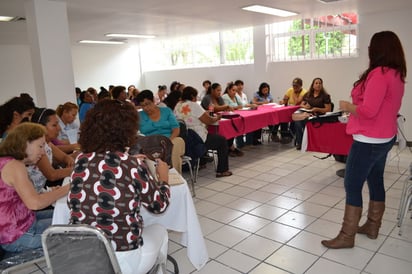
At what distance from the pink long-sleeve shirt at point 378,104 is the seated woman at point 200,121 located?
2155 millimetres

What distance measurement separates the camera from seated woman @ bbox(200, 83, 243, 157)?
5297mm

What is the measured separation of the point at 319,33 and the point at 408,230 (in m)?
4.70

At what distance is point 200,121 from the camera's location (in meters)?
4.15

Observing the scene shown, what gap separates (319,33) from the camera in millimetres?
6434

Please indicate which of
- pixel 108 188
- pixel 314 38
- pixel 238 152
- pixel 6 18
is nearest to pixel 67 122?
pixel 108 188

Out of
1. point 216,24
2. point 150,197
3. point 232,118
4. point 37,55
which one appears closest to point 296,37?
point 216,24

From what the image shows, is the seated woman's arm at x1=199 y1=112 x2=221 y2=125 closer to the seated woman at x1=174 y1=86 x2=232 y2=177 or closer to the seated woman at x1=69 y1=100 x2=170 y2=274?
the seated woman at x1=174 y1=86 x2=232 y2=177

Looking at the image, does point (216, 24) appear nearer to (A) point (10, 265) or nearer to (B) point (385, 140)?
(B) point (385, 140)

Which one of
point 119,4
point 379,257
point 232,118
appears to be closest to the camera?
point 379,257

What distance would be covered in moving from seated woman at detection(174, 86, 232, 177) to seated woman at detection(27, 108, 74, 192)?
166 centimetres

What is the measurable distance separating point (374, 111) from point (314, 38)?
4.94m

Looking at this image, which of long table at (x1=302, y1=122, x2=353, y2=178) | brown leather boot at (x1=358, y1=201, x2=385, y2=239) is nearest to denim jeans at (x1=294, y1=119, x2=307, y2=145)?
long table at (x1=302, y1=122, x2=353, y2=178)

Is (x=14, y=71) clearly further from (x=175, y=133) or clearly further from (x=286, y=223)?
(x=286, y=223)

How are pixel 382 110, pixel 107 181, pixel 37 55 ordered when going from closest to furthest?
pixel 107 181 < pixel 382 110 < pixel 37 55
